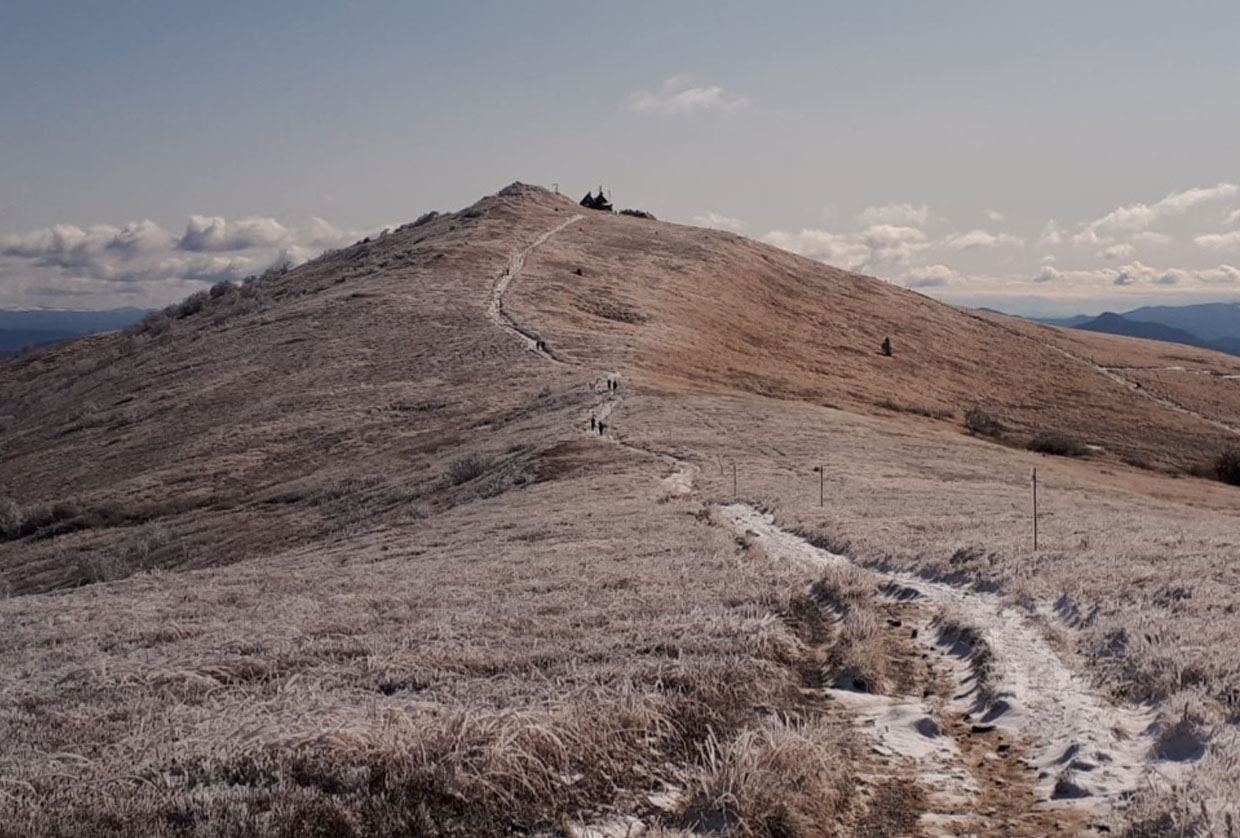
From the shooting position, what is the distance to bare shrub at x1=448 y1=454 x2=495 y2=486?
1273 inches

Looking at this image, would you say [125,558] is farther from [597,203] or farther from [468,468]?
[597,203]

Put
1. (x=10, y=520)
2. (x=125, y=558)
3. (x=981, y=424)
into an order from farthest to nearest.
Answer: (x=981, y=424), (x=10, y=520), (x=125, y=558)

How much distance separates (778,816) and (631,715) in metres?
1.51

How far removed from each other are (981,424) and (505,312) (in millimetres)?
26385

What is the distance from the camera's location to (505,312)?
204 feet

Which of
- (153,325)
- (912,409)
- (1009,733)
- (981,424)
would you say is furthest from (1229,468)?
(153,325)

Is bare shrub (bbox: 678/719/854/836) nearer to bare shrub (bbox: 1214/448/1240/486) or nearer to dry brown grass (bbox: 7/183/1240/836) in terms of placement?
dry brown grass (bbox: 7/183/1240/836)

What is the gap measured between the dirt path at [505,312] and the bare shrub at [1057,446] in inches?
860

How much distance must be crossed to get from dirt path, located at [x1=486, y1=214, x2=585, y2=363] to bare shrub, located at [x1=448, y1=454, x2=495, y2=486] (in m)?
17.6

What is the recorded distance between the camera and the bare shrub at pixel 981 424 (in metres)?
51.7

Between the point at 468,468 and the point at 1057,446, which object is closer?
the point at 468,468

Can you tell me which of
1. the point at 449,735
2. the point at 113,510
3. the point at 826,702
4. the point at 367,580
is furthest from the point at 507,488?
the point at 449,735

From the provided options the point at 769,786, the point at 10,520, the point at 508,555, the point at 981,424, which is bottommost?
the point at 10,520

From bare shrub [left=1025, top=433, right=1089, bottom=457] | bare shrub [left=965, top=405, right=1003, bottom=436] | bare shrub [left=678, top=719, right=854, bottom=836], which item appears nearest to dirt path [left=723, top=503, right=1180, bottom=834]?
bare shrub [left=678, top=719, right=854, bottom=836]
